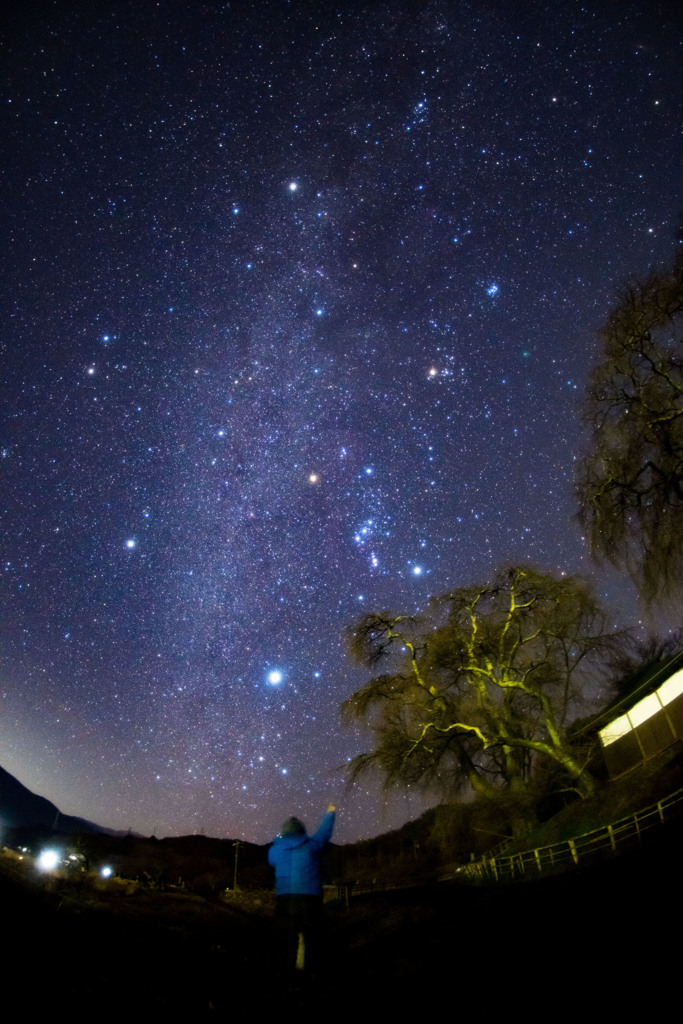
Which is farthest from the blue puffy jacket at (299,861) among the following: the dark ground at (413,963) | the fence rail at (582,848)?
the fence rail at (582,848)

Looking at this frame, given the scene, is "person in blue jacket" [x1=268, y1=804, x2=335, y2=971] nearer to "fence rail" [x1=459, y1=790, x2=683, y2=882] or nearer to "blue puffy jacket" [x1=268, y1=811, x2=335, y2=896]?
"blue puffy jacket" [x1=268, y1=811, x2=335, y2=896]

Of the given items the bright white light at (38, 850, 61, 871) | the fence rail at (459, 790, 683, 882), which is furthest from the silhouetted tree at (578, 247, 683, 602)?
the bright white light at (38, 850, 61, 871)

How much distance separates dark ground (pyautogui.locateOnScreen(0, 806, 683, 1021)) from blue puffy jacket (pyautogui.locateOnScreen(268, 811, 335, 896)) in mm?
718

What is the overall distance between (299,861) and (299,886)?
0.24 meters

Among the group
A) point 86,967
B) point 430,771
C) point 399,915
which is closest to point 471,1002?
point 86,967

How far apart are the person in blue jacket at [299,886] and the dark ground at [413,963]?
29 centimetres

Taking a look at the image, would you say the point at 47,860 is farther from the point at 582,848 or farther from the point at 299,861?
the point at 582,848

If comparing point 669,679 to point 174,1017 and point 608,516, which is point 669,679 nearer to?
point 608,516

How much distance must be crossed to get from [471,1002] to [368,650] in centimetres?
1764

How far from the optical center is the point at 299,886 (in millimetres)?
5371

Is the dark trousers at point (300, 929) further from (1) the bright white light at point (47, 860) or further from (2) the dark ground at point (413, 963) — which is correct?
(1) the bright white light at point (47, 860)

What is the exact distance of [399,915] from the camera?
10805mm

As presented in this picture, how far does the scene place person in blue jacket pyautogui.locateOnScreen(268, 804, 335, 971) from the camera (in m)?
5.36

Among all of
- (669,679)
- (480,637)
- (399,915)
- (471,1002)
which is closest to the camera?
(471,1002)
